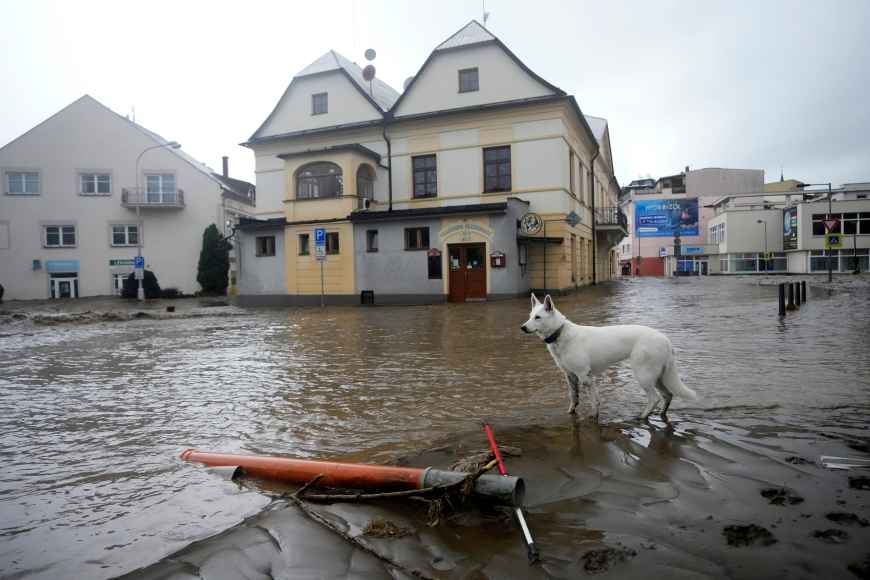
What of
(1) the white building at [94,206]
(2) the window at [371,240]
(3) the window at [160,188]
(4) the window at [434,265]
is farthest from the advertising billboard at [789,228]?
(3) the window at [160,188]

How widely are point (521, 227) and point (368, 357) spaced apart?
1600cm

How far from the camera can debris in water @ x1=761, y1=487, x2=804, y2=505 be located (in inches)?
134

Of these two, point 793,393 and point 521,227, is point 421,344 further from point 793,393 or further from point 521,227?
point 521,227

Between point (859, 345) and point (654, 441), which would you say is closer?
point (654, 441)

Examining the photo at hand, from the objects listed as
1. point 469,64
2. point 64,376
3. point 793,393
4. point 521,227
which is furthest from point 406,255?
point 793,393

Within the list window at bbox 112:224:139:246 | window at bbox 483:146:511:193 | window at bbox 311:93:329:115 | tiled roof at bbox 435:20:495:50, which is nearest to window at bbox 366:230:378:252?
window at bbox 483:146:511:193

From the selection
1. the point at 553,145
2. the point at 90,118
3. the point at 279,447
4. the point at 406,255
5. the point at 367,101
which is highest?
the point at 90,118

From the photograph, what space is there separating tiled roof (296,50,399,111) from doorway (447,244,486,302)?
1019cm

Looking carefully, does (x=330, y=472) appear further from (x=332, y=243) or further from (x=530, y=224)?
(x=332, y=243)

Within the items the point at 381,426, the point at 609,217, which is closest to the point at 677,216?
the point at 609,217

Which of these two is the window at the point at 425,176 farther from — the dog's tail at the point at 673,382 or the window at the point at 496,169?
the dog's tail at the point at 673,382

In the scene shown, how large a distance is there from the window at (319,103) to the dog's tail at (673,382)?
28516mm

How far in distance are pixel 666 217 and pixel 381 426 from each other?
253ft

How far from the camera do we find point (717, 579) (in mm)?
2613
